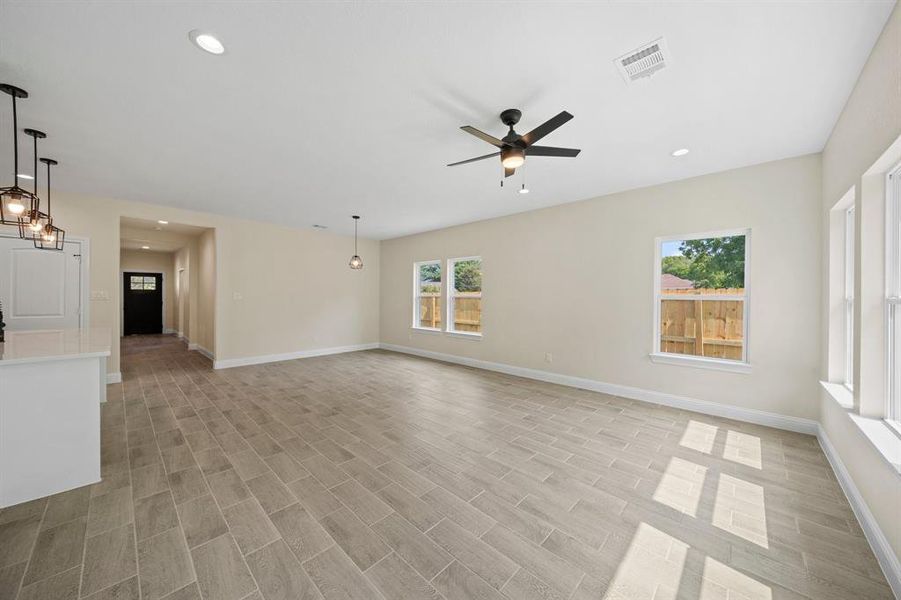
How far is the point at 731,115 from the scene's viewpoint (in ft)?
8.24

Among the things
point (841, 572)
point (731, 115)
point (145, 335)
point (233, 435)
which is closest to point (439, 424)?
point (233, 435)

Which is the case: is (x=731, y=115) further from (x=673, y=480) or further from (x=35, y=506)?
(x=35, y=506)

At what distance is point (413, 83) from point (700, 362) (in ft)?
13.4

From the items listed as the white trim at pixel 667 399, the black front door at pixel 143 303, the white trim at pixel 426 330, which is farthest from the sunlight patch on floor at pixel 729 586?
the black front door at pixel 143 303

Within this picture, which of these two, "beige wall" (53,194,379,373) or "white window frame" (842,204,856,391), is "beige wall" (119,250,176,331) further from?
"white window frame" (842,204,856,391)

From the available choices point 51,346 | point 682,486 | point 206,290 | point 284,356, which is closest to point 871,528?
point 682,486

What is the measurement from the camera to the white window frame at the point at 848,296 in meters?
2.72

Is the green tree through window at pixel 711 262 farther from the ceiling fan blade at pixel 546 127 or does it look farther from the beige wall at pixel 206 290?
the beige wall at pixel 206 290

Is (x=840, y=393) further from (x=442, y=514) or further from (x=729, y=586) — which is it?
(x=442, y=514)

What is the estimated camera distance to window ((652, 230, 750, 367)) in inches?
141

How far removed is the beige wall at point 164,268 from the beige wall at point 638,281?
9305 millimetres

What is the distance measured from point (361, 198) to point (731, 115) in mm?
4055

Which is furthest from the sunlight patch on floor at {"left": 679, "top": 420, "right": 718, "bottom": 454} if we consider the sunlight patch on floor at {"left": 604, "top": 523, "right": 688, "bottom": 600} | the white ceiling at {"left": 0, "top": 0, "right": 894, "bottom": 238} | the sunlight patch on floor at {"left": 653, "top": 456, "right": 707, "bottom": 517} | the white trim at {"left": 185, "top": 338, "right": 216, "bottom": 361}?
the white trim at {"left": 185, "top": 338, "right": 216, "bottom": 361}

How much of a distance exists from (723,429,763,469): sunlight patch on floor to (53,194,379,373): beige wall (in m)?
6.84
